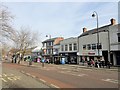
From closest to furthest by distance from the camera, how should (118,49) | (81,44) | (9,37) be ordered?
(9,37)
(118,49)
(81,44)

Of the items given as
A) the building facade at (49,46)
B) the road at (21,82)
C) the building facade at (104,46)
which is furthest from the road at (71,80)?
the building facade at (49,46)

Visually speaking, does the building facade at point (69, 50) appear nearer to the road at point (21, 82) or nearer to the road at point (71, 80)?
the road at point (71, 80)

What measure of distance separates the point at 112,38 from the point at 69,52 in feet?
71.7

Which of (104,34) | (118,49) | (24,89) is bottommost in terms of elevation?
(24,89)

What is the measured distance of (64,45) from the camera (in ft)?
226

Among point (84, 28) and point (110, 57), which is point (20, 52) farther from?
point (110, 57)

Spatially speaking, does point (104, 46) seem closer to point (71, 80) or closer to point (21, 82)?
point (71, 80)

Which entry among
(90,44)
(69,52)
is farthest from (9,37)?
(69,52)

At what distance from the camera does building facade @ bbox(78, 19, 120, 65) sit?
4284 centimetres

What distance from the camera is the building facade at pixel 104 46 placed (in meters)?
42.8

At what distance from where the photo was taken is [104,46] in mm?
46562

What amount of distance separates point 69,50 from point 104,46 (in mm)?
19385

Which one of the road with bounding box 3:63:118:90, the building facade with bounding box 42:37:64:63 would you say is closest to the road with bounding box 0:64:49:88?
the road with bounding box 3:63:118:90

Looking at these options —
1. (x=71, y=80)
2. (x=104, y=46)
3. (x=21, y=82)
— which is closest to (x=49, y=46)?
(x=104, y=46)
